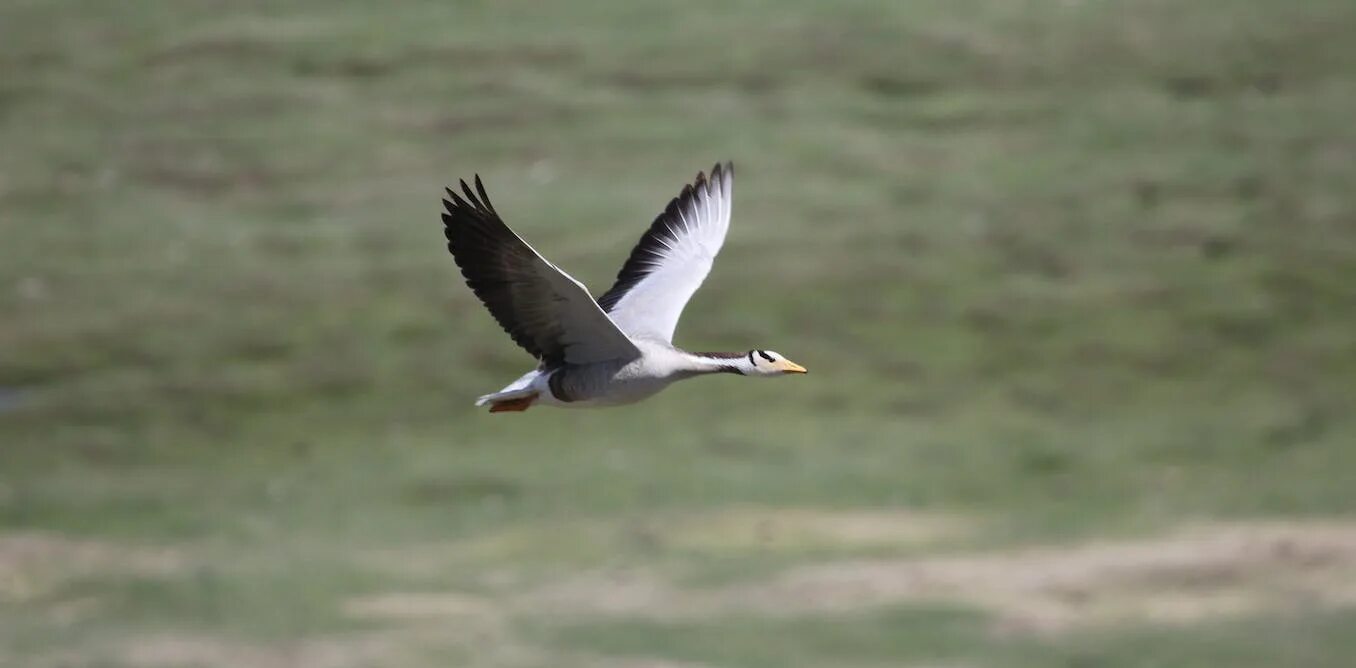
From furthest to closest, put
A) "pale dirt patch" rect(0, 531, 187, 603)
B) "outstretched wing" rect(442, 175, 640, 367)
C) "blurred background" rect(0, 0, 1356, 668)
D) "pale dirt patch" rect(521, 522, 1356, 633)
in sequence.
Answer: "pale dirt patch" rect(0, 531, 187, 603)
"blurred background" rect(0, 0, 1356, 668)
"pale dirt patch" rect(521, 522, 1356, 633)
"outstretched wing" rect(442, 175, 640, 367)

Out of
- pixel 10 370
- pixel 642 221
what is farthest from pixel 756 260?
pixel 10 370

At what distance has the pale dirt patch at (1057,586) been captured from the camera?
2359cm

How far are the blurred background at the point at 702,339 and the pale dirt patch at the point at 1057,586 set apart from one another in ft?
0.27

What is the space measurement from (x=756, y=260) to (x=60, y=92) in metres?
13.8

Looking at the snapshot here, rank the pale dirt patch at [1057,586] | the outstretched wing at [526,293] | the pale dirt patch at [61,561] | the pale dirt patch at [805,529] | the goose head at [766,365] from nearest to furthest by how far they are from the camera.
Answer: the outstretched wing at [526,293] → the goose head at [766,365] → the pale dirt patch at [1057,586] → the pale dirt patch at [61,561] → the pale dirt patch at [805,529]

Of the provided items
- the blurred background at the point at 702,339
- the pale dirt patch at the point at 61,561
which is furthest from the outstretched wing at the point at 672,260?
the pale dirt patch at the point at 61,561

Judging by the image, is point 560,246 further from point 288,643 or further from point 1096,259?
point 288,643

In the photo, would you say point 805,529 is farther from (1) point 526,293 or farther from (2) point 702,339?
(1) point 526,293

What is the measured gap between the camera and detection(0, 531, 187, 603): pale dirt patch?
25.7m

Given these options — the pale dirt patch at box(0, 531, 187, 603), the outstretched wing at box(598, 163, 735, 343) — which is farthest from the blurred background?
the outstretched wing at box(598, 163, 735, 343)

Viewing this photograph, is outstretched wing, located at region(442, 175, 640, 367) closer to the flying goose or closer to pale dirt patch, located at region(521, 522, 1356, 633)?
the flying goose

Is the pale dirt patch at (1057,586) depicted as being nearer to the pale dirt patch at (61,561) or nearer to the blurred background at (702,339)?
the blurred background at (702,339)

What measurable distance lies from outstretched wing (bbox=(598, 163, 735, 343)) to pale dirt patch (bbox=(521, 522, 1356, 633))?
33.5ft

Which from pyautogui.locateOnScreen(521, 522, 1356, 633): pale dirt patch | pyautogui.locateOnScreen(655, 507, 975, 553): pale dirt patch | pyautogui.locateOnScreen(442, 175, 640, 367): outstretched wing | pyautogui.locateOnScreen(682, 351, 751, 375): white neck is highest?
pyautogui.locateOnScreen(655, 507, 975, 553): pale dirt patch
